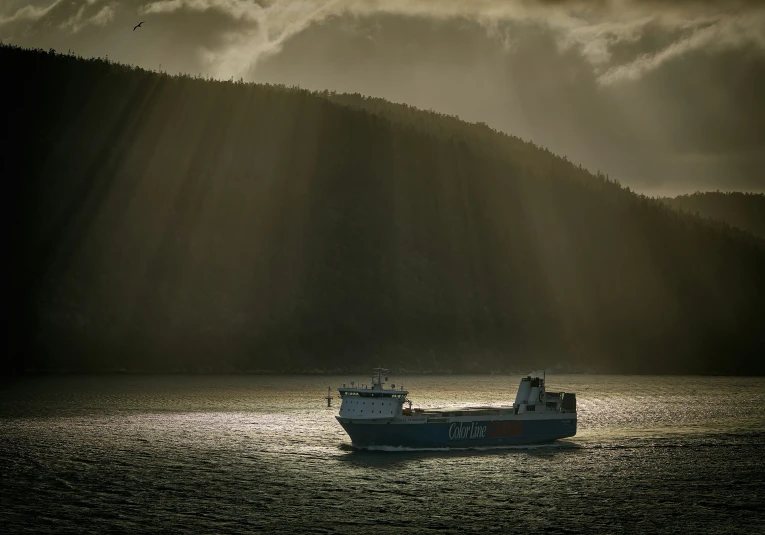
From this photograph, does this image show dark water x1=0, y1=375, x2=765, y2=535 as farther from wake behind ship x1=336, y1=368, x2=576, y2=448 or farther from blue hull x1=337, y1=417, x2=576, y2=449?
wake behind ship x1=336, y1=368, x2=576, y2=448

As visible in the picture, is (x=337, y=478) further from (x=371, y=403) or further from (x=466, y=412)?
(x=466, y=412)

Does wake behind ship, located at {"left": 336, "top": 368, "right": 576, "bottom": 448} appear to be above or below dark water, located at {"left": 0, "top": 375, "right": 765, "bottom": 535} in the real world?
above

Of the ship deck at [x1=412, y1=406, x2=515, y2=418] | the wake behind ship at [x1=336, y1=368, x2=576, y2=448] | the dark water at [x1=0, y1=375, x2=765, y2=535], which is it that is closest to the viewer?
the dark water at [x1=0, y1=375, x2=765, y2=535]

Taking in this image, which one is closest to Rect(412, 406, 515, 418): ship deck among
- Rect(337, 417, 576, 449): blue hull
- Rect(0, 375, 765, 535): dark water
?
Rect(337, 417, 576, 449): blue hull

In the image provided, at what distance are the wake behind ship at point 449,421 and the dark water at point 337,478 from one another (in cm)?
167

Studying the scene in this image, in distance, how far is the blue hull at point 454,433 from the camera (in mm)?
75750

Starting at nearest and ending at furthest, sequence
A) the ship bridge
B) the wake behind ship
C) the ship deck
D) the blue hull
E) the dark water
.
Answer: the dark water, the ship bridge, the wake behind ship, the blue hull, the ship deck

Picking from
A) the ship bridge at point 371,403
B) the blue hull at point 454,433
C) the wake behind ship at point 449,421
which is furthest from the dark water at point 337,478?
the ship bridge at point 371,403

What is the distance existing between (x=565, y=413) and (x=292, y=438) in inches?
1107

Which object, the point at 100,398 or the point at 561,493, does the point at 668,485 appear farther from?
the point at 100,398

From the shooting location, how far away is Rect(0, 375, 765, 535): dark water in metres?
51.3

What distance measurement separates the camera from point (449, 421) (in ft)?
259

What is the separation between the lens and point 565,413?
8812 cm

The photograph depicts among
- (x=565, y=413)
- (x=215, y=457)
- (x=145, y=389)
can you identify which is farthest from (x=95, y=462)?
(x=145, y=389)
